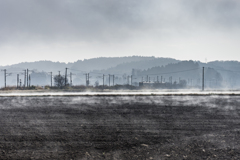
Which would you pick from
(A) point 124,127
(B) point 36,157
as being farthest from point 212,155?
(B) point 36,157

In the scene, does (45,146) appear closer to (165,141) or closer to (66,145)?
(66,145)

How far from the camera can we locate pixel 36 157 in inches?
224

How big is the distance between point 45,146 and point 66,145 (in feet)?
1.89

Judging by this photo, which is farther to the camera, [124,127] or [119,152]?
[124,127]

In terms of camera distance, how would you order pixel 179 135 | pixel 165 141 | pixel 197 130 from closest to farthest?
pixel 165 141 < pixel 179 135 < pixel 197 130

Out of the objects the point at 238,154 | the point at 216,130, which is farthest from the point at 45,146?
the point at 216,130

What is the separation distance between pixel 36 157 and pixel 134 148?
2.52m

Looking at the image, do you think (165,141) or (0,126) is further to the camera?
(0,126)

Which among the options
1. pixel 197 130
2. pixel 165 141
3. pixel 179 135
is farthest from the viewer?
pixel 197 130

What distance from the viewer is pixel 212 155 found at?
576 cm

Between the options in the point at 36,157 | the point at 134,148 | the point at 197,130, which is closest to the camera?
the point at 36,157

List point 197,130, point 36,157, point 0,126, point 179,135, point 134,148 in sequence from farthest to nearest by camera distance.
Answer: point 0,126, point 197,130, point 179,135, point 134,148, point 36,157

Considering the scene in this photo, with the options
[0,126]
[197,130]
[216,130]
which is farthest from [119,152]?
[0,126]

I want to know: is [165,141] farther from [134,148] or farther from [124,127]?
[124,127]
